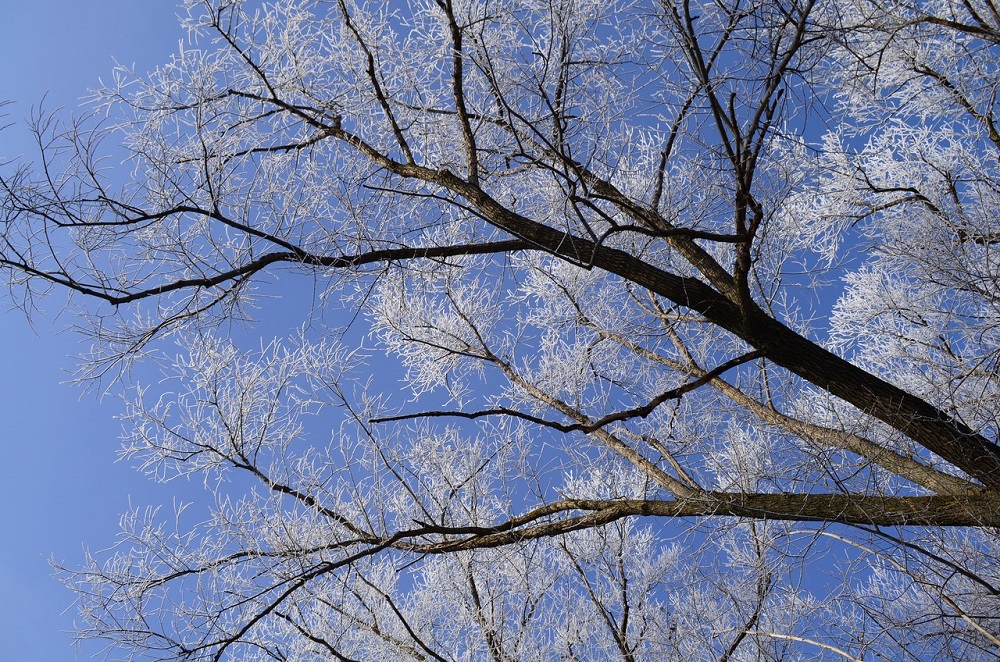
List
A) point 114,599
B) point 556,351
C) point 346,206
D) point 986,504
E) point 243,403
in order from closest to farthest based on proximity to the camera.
→ point 986,504, point 346,206, point 114,599, point 243,403, point 556,351

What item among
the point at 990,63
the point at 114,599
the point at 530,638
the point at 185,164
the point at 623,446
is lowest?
the point at 114,599

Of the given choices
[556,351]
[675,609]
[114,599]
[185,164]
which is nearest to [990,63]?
[556,351]

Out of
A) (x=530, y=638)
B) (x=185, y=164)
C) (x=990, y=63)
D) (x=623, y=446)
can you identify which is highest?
(x=990, y=63)

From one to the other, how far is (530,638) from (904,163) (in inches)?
123

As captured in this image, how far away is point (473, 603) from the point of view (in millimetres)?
4211

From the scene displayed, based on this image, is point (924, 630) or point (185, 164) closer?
point (185, 164)

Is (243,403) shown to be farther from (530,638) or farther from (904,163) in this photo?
(904,163)

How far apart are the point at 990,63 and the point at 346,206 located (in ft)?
10.3

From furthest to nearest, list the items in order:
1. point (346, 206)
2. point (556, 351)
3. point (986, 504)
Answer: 1. point (556, 351)
2. point (346, 206)
3. point (986, 504)

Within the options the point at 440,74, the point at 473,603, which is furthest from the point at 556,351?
the point at 440,74

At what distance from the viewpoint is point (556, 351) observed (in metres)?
4.10

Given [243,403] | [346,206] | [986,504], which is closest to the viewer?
[986,504]

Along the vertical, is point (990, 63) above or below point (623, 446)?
above

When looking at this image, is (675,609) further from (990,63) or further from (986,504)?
(990,63)
